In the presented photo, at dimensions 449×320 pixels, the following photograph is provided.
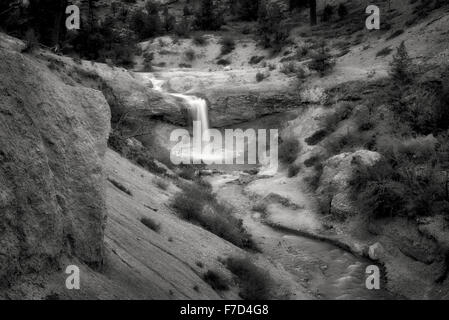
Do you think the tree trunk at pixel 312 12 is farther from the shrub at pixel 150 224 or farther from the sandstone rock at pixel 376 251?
the shrub at pixel 150 224

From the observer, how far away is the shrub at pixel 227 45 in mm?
46600

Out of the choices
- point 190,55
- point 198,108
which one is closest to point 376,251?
point 198,108

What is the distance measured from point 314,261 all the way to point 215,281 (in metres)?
5.42

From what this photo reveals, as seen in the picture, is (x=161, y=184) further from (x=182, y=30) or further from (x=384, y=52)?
(x=182, y=30)

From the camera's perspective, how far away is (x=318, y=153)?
22.3m

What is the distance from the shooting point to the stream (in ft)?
39.7

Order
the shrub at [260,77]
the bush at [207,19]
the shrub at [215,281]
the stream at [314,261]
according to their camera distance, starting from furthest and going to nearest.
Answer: the bush at [207,19]
the shrub at [260,77]
the stream at [314,261]
the shrub at [215,281]

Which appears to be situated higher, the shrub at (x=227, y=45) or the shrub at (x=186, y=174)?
the shrub at (x=227, y=45)

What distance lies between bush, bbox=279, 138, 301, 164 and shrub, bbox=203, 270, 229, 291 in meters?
14.5

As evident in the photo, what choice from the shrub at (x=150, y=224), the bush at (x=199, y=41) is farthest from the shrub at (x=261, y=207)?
the bush at (x=199, y=41)

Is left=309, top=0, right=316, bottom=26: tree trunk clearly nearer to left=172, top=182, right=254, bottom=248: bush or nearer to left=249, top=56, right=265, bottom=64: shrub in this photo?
left=249, top=56, right=265, bottom=64: shrub

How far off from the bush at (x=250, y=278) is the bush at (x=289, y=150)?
12.9 meters

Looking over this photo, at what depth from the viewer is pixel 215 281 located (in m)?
9.84

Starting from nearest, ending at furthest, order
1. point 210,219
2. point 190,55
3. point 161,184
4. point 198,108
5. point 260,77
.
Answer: point 210,219 → point 161,184 → point 198,108 → point 260,77 → point 190,55
